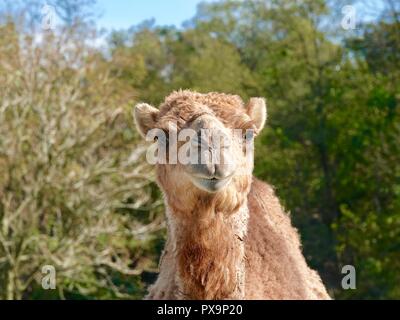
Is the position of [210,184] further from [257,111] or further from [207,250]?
[257,111]

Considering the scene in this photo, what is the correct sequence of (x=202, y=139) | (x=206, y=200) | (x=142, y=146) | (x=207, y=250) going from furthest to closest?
(x=142, y=146) → (x=207, y=250) → (x=206, y=200) → (x=202, y=139)

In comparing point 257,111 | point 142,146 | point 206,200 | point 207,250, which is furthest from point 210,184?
point 142,146

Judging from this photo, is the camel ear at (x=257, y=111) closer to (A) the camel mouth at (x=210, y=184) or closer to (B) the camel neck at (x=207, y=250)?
(B) the camel neck at (x=207, y=250)

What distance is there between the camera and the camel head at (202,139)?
316 centimetres

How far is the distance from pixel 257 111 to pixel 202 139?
2.79ft

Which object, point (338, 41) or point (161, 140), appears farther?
point (338, 41)

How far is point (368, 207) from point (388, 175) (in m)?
2.26

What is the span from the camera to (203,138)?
3166mm

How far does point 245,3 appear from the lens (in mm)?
26469

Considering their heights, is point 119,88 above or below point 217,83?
below

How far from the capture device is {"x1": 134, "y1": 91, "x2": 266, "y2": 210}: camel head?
316 centimetres

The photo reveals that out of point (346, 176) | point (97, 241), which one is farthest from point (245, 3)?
point (97, 241)

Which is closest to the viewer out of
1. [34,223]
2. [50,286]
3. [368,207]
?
[50,286]

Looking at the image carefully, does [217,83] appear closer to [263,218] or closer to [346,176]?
[346,176]
